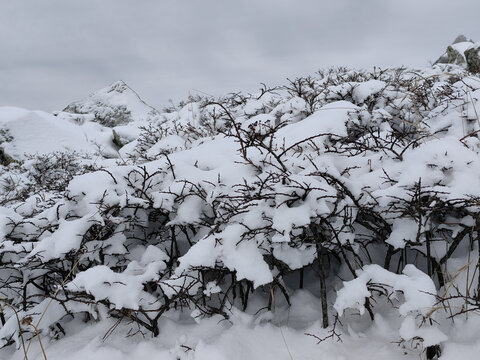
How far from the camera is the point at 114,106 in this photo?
20.2 metres

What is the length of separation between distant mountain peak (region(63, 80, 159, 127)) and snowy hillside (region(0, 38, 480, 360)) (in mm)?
17560

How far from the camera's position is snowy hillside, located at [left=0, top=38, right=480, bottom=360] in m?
1.46

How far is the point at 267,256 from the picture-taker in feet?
6.29

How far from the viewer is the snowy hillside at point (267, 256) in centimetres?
146

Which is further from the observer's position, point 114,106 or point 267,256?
point 114,106

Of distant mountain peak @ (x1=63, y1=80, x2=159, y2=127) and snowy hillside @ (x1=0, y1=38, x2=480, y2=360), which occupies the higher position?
distant mountain peak @ (x1=63, y1=80, x2=159, y2=127)

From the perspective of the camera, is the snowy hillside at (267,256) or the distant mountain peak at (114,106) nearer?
the snowy hillside at (267,256)

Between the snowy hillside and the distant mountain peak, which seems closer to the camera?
the snowy hillside

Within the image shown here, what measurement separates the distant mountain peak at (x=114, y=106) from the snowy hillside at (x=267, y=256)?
17.6 m

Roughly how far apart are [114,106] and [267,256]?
20.7 meters

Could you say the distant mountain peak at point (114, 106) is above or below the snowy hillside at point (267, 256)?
above

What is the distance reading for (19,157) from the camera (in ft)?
33.0

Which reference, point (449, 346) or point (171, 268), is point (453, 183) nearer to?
point (449, 346)

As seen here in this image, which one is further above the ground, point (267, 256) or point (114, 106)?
point (114, 106)
